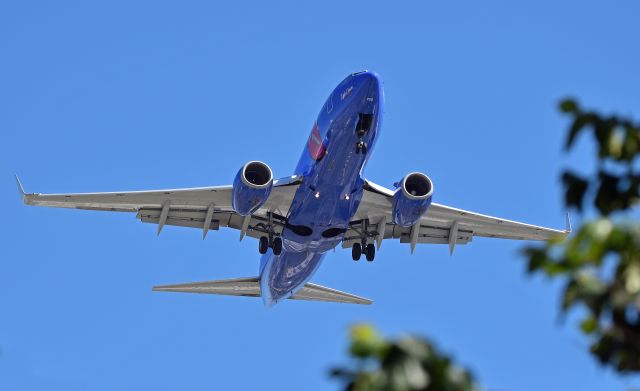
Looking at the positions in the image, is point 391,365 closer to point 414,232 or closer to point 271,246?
point 271,246

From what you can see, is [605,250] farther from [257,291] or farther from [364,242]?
[257,291]

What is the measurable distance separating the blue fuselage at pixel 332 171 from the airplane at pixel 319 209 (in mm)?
31

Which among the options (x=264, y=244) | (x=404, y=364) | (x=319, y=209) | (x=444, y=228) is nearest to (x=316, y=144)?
(x=319, y=209)

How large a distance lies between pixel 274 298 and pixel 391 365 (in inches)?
1251

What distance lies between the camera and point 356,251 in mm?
36219

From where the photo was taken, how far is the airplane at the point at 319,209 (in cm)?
3142

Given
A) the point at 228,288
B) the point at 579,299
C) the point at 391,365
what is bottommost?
the point at 228,288

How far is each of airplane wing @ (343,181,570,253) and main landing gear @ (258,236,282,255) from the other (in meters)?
2.83

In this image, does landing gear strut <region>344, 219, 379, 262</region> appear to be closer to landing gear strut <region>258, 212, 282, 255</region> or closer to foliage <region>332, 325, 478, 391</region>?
landing gear strut <region>258, 212, 282, 255</region>

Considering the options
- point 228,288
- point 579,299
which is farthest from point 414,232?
point 579,299

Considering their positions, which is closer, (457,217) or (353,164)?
(353,164)

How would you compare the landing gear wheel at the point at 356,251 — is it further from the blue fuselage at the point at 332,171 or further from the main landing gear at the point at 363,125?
the main landing gear at the point at 363,125

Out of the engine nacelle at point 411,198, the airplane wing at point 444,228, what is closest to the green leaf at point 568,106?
the engine nacelle at point 411,198

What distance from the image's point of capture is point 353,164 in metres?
31.4
